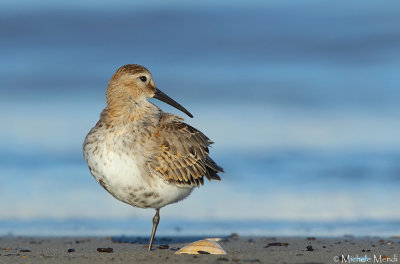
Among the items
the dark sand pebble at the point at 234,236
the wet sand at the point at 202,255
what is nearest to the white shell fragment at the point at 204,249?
the wet sand at the point at 202,255

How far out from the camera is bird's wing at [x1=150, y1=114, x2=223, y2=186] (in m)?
8.03

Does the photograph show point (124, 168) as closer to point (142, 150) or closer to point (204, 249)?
point (142, 150)

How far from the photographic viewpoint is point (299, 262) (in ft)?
21.5

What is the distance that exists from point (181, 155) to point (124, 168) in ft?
2.94

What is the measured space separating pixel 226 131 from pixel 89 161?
8.65 metres

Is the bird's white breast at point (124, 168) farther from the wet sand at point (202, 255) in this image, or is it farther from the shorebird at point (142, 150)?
the wet sand at point (202, 255)

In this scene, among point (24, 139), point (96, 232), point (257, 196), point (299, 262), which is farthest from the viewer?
point (24, 139)

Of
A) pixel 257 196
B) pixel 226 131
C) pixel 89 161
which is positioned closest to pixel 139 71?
pixel 89 161

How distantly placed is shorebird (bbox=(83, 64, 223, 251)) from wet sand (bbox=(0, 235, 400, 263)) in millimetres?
665

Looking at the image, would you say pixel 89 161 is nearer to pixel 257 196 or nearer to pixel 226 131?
pixel 257 196

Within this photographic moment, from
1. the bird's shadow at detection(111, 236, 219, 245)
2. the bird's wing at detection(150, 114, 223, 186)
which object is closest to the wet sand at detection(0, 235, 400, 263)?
the bird's shadow at detection(111, 236, 219, 245)

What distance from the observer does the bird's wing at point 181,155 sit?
26.3ft

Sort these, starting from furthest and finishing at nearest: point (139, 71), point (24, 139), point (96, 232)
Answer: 1. point (24, 139)
2. point (96, 232)
3. point (139, 71)

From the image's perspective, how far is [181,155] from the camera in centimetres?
833
